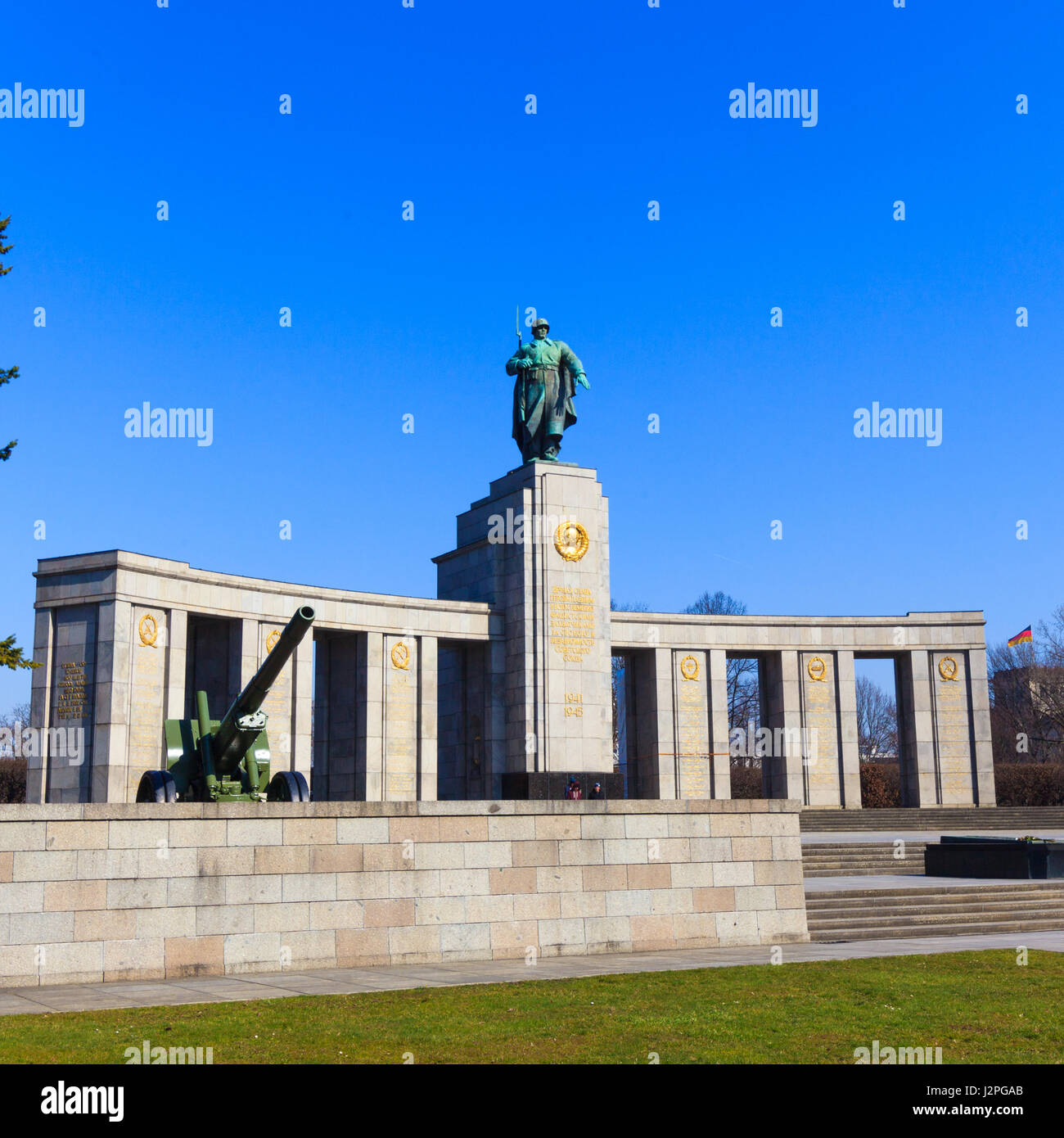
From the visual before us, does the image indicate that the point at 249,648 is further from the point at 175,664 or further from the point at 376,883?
the point at 376,883

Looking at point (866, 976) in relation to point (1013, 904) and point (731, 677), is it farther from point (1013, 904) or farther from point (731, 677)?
point (731, 677)

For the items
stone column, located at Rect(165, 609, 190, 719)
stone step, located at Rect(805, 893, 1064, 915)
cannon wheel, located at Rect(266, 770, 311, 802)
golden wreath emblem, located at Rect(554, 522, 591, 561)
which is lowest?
stone step, located at Rect(805, 893, 1064, 915)

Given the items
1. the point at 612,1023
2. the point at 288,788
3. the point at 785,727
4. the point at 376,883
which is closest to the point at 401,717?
the point at 785,727

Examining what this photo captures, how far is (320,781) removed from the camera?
39.8 metres

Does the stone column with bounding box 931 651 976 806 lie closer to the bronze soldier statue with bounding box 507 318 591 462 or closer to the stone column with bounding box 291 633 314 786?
the bronze soldier statue with bounding box 507 318 591 462

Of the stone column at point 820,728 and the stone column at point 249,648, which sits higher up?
the stone column at point 249,648

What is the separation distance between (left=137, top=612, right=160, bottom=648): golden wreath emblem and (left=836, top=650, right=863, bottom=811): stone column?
966 inches

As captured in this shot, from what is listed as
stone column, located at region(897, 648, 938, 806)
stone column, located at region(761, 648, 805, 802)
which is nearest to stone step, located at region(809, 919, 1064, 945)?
stone column, located at region(761, 648, 805, 802)

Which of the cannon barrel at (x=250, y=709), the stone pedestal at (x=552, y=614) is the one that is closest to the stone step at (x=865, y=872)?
the stone pedestal at (x=552, y=614)

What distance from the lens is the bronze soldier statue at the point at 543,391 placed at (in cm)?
4050

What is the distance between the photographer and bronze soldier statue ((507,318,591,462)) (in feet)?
133

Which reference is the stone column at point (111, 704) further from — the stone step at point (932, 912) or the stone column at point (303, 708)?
the stone step at point (932, 912)

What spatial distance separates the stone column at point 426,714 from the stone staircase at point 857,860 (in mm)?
13010

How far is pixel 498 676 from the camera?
39250 millimetres
